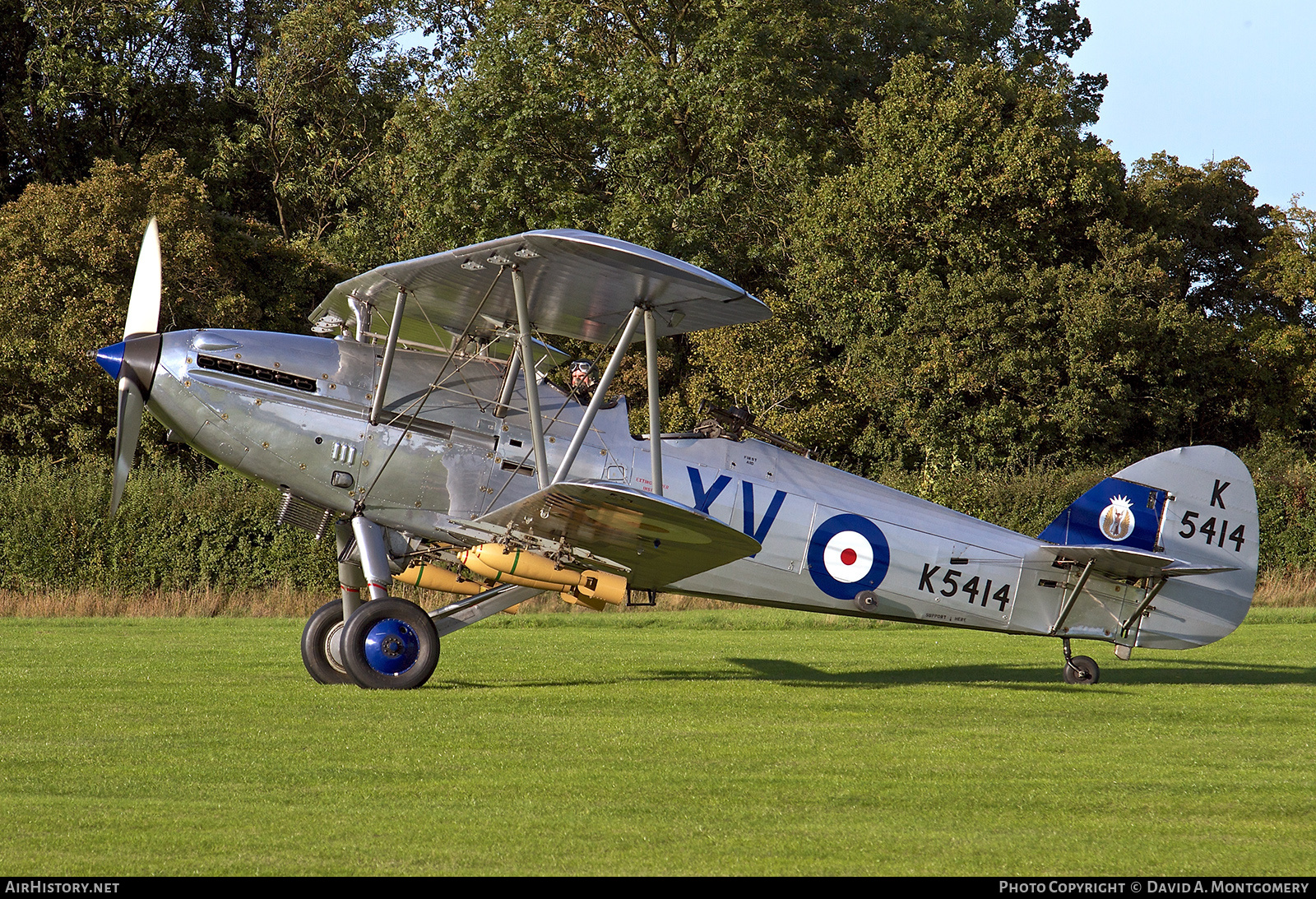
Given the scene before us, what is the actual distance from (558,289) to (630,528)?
2108mm

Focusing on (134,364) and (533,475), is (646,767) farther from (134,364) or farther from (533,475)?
(134,364)

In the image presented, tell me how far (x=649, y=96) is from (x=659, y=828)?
977 inches

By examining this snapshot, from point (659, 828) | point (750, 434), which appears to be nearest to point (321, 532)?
point (750, 434)

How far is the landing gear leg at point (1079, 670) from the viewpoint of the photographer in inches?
451

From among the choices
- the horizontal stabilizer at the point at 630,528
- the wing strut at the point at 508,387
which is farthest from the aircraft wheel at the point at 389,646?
the wing strut at the point at 508,387

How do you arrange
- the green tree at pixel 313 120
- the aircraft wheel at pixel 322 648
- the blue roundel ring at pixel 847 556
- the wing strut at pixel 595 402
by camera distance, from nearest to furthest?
the wing strut at pixel 595 402 → the aircraft wheel at pixel 322 648 → the blue roundel ring at pixel 847 556 → the green tree at pixel 313 120

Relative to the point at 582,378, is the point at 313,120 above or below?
above

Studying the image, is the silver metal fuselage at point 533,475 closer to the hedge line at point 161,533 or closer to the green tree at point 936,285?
the hedge line at point 161,533

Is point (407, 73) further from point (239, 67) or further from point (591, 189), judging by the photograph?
point (591, 189)

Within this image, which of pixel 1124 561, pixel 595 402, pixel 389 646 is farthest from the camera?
pixel 1124 561

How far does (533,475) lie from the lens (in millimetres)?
10234

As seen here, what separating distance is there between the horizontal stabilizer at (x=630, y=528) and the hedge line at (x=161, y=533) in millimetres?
12143

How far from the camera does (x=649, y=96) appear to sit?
28219 millimetres

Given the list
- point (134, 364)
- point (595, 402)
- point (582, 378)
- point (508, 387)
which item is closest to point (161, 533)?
point (134, 364)
